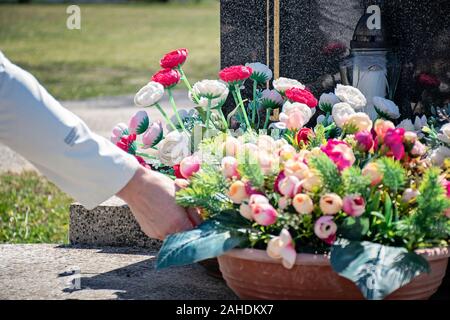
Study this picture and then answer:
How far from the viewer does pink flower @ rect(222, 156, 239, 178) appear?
2414mm

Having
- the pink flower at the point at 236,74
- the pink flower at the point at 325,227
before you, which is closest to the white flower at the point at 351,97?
the pink flower at the point at 236,74

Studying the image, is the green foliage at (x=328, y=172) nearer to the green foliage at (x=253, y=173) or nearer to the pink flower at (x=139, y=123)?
the green foliage at (x=253, y=173)

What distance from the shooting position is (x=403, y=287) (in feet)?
7.52

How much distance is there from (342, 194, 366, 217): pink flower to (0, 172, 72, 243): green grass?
2.57 meters

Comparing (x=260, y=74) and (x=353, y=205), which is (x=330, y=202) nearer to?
(x=353, y=205)

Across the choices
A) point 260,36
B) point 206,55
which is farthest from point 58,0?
point 260,36

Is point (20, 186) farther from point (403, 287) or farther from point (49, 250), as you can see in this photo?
point (403, 287)

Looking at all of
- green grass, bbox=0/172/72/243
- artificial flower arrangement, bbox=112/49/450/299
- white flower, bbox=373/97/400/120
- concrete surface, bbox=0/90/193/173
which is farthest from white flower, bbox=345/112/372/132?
concrete surface, bbox=0/90/193/173

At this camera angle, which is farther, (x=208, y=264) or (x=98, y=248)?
(x=98, y=248)

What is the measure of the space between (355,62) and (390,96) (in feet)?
0.70

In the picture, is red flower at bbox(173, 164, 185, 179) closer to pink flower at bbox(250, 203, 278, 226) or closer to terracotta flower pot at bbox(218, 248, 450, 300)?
terracotta flower pot at bbox(218, 248, 450, 300)

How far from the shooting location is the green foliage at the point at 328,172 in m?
2.24

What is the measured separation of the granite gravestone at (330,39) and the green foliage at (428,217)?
4.56ft
